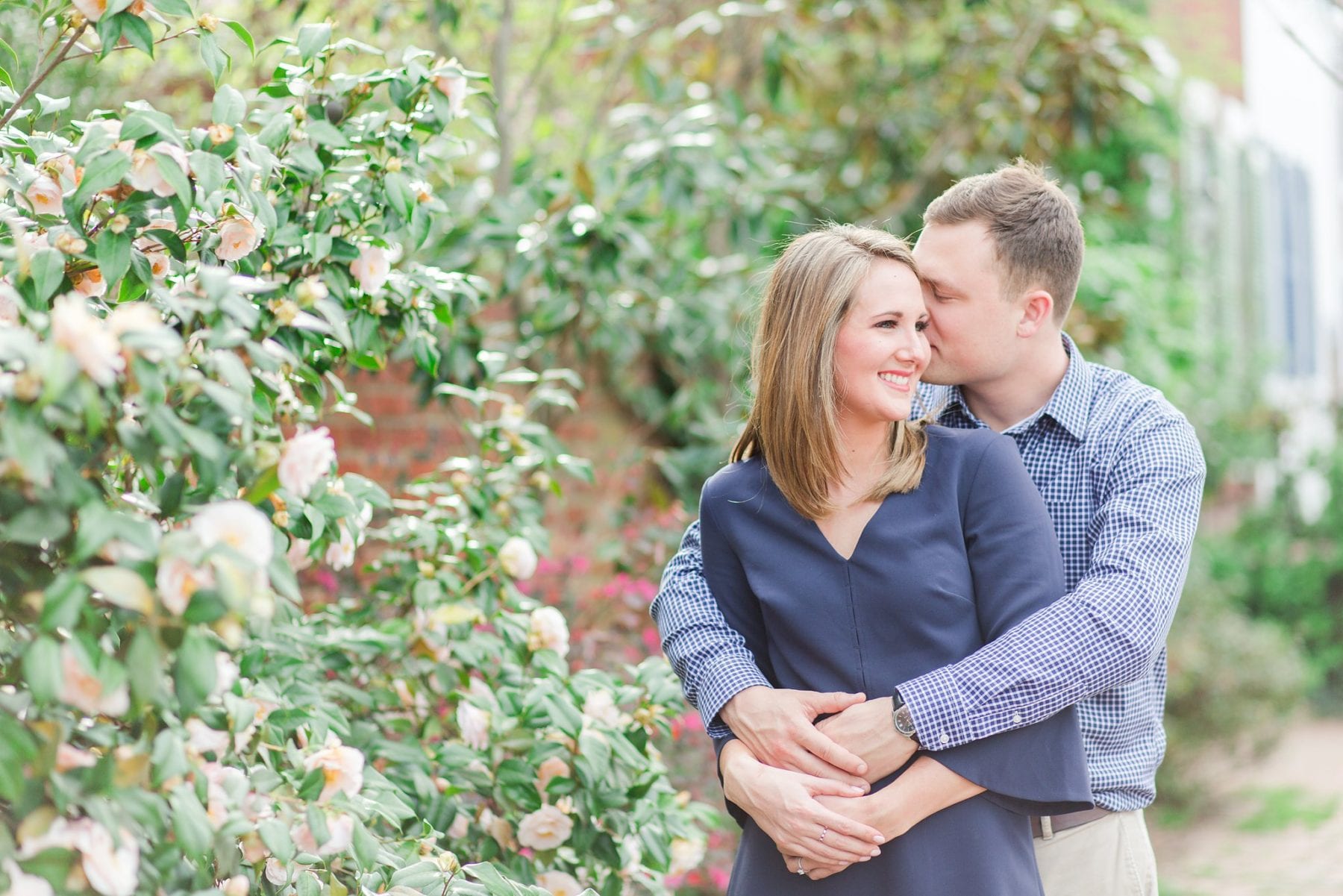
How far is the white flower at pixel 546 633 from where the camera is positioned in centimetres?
242

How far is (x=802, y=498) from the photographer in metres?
1.85

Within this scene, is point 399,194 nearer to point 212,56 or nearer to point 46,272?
point 212,56

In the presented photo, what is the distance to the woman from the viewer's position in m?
1.70

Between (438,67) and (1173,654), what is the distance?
481 cm

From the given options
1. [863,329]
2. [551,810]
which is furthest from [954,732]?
[551,810]

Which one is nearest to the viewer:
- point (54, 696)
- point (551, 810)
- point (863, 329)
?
point (54, 696)

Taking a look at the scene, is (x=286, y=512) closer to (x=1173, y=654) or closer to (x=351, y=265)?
(x=351, y=265)

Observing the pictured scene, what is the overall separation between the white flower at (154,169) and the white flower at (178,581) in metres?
0.64

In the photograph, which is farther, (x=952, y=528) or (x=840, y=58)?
(x=840, y=58)

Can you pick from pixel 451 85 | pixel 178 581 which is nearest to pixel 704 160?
pixel 451 85

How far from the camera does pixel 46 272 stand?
58.4 inches

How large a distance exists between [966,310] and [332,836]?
122 centimetres

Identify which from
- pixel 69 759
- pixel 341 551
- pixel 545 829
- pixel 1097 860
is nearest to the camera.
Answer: pixel 69 759

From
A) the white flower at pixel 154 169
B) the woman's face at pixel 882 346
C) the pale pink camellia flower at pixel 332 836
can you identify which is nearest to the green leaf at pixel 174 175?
the white flower at pixel 154 169
